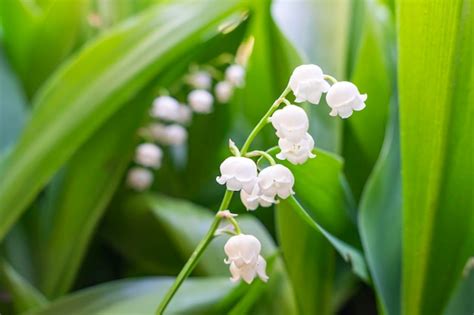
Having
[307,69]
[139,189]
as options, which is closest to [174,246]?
[139,189]

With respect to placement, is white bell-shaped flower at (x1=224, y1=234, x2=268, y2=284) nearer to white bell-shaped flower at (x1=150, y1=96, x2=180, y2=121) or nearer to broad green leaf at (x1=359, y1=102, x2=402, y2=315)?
broad green leaf at (x1=359, y1=102, x2=402, y2=315)

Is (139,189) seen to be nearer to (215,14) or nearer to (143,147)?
(143,147)

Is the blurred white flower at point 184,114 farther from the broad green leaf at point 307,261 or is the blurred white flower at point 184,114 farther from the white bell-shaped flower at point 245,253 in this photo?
the white bell-shaped flower at point 245,253

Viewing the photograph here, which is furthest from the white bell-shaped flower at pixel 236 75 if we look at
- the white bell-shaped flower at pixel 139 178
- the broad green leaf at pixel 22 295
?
the broad green leaf at pixel 22 295

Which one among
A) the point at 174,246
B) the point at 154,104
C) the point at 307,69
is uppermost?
the point at 307,69

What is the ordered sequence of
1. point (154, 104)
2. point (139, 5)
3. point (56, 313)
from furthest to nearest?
Answer: point (139, 5) → point (154, 104) → point (56, 313)

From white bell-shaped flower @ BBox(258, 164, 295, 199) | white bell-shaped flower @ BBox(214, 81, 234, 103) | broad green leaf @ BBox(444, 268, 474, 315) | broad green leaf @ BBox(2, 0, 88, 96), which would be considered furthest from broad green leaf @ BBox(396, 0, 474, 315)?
broad green leaf @ BBox(2, 0, 88, 96)

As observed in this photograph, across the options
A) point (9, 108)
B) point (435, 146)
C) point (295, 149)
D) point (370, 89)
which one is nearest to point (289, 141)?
point (295, 149)

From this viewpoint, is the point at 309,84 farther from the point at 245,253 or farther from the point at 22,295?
the point at 22,295
